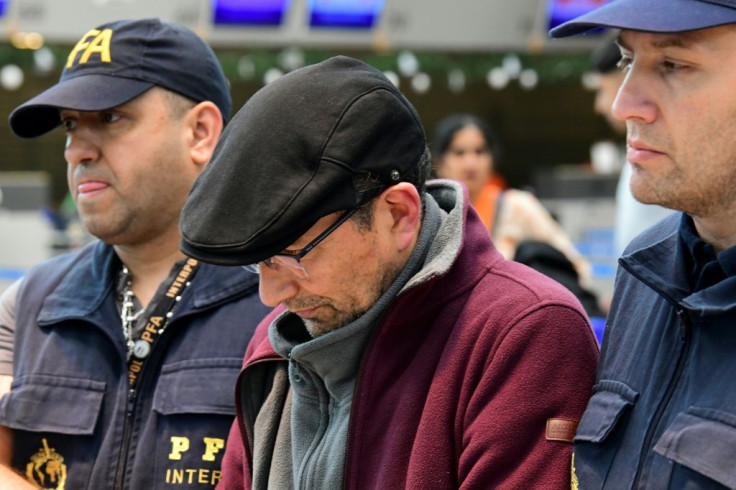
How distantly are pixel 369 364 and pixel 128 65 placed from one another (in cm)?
96

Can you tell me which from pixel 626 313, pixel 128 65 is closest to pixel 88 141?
pixel 128 65

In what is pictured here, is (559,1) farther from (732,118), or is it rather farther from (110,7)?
(732,118)

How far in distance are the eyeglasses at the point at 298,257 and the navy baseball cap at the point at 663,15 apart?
0.49 m

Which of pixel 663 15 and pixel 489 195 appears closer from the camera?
pixel 663 15

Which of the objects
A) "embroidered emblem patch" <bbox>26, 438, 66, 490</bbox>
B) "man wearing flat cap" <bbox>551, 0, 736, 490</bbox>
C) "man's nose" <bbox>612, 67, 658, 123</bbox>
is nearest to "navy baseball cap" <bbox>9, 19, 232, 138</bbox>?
"embroidered emblem patch" <bbox>26, 438, 66, 490</bbox>

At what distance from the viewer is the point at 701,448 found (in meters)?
1.47

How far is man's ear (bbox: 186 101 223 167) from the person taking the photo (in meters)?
2.46

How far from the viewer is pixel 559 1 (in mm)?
9422

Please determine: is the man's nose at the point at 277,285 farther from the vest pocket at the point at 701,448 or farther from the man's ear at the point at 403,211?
the vest pocket at the point at 701,448

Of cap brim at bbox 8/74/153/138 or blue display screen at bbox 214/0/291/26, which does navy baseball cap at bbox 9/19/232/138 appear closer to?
cap brim at bbox 8/74/153/138

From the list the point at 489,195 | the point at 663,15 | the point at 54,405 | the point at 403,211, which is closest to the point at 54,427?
the point at 54,405

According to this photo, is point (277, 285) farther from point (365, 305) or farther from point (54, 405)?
point (54, 405)

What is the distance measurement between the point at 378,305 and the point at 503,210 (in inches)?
142

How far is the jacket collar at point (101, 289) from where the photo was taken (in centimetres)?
234
